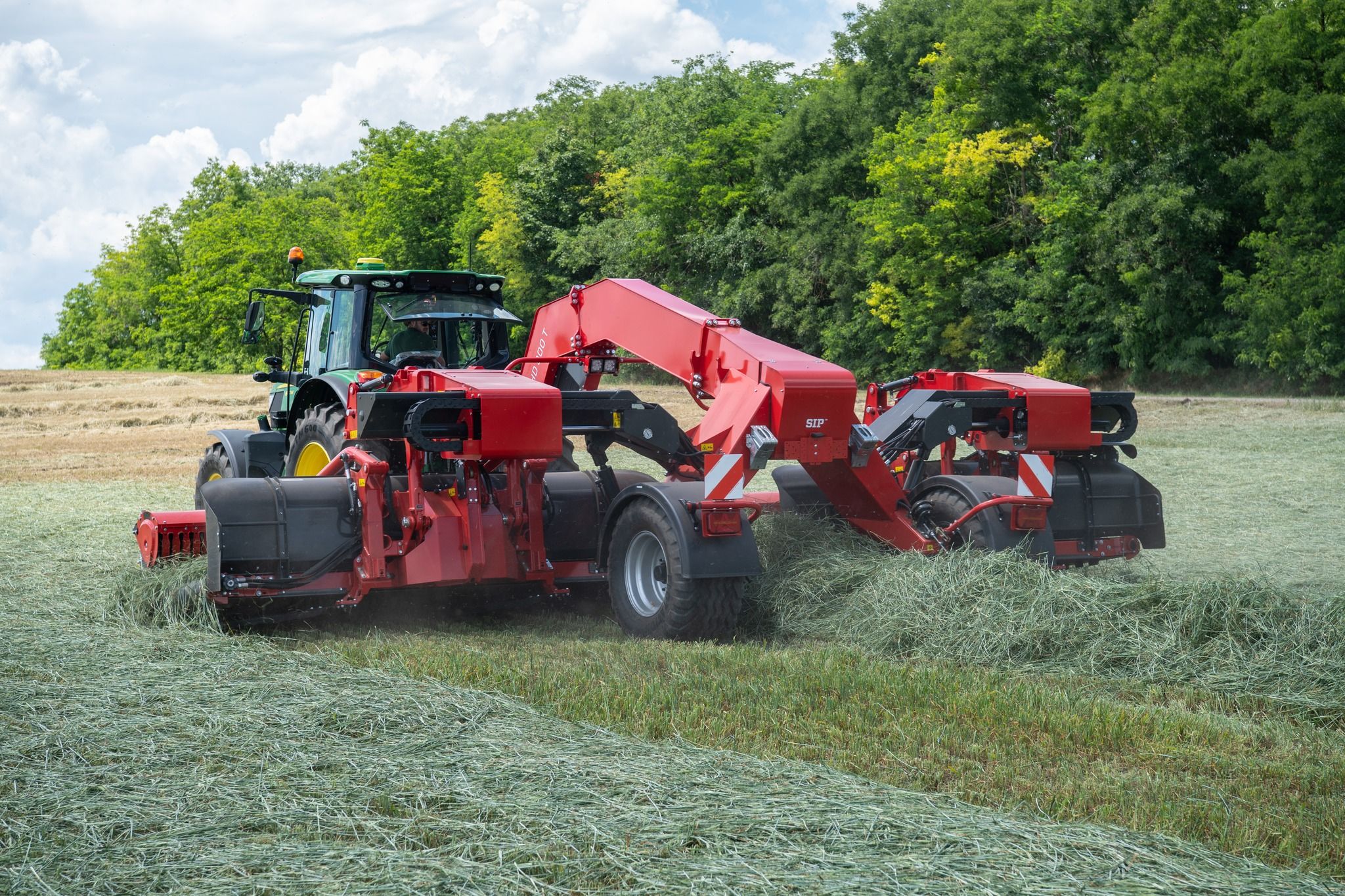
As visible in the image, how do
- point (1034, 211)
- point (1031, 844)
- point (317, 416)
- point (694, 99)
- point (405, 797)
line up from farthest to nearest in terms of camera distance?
point (694, 99) < point (1034, 211) < point (317, 416) < point (405, 797) < point (1031, 844)

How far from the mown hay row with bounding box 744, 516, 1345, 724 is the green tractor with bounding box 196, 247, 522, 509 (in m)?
3.35

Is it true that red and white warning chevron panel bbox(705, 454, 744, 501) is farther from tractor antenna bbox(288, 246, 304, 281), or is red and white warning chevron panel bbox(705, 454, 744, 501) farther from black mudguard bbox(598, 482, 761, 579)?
tractor antenna bbox(288, 246, 304, 281)

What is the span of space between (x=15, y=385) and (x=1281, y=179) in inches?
1385

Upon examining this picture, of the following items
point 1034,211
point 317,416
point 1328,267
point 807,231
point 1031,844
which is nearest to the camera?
point 1031,844

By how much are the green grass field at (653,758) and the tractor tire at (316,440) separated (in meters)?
1.31

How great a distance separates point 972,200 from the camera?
39.2 meters

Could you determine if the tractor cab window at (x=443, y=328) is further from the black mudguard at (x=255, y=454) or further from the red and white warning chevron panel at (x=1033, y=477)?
the red and white warning chevron panel at (x=1033, y=477)

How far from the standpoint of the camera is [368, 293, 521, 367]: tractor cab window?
9953 millimetres

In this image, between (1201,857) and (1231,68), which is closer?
(1201,857)

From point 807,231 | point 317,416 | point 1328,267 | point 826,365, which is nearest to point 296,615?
point 317,416

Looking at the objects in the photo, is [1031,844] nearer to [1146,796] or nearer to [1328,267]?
[1146,796]

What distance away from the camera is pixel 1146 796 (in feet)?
15.3

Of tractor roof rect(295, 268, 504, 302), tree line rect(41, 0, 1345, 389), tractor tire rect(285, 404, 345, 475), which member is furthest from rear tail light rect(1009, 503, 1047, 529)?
tree line rect(41, 0, 1345, 389)

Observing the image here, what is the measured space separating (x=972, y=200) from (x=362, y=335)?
32252 mm
